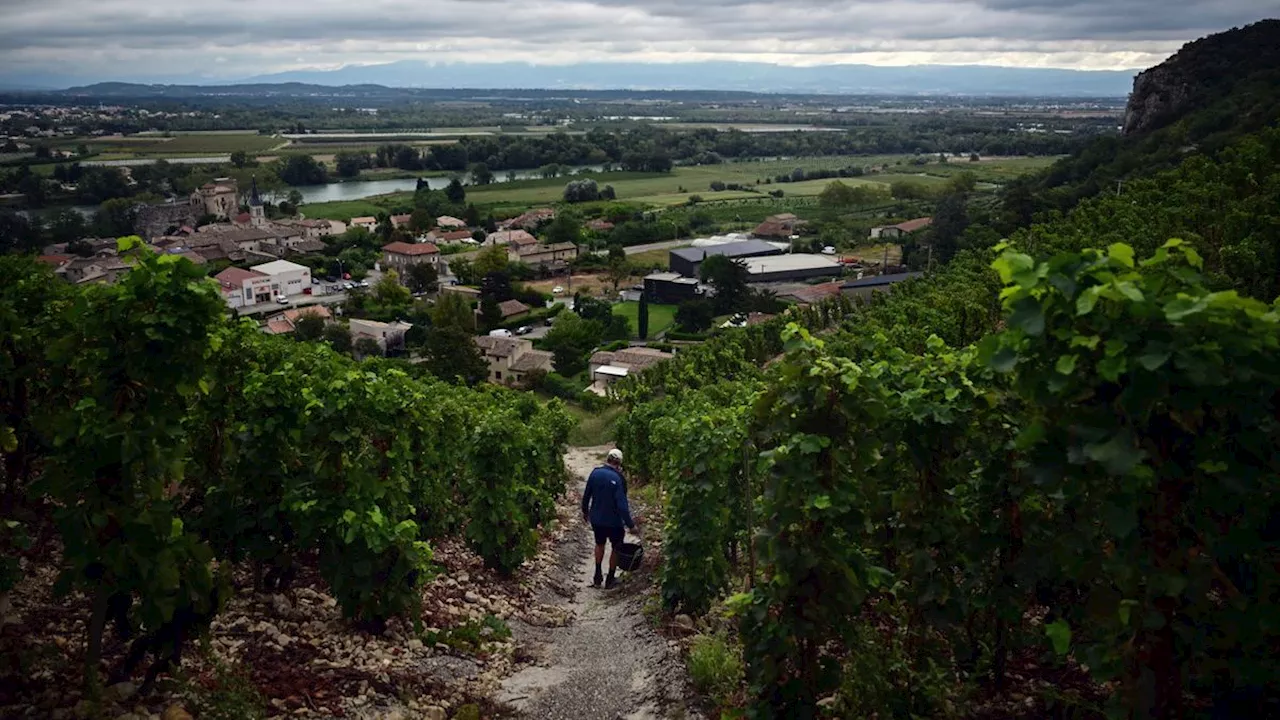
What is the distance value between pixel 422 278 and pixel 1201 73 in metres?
65.1

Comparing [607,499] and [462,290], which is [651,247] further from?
[607,499]

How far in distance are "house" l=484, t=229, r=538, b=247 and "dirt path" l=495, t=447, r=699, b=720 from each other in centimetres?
6585

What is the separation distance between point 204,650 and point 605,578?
20.7 feet

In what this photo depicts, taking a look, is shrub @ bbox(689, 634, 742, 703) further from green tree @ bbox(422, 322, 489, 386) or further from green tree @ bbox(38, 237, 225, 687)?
green tree @ bbox(422, 322, 489, 386)

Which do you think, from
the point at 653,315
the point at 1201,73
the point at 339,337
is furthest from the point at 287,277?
the point at 1201,73

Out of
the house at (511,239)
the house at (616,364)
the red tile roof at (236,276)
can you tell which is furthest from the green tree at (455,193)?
the house at (616,364)

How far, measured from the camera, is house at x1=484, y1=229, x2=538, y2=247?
75438 mm

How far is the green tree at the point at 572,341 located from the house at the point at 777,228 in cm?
3524

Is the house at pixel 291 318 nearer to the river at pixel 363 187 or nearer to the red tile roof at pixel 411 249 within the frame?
the red tile roof at pixel 411 249

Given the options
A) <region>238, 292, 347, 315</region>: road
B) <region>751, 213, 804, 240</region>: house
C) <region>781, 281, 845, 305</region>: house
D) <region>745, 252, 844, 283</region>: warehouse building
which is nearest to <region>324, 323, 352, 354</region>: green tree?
<region>238, 292, 347, 315</region>: road

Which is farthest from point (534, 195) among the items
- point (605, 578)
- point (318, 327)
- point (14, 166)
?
point (605, 578)

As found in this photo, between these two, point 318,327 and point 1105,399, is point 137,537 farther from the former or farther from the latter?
point 318,327

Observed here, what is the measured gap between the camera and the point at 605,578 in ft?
38.9

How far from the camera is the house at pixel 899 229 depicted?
79.5 meters
